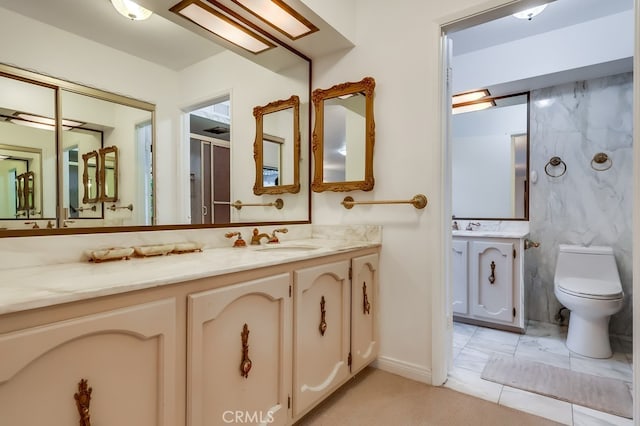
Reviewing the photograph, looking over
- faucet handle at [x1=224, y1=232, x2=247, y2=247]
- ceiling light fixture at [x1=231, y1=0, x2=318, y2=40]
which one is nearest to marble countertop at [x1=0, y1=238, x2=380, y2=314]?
faucet handle at [x1=224, y1=232, x2=247, y2=247]

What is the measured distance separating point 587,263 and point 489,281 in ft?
2.37

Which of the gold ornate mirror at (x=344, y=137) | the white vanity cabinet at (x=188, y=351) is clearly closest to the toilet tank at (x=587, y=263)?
the gold ornate mirror at (x=344, y=137)

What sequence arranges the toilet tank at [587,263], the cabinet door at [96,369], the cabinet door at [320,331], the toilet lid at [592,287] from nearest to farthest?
the cabinet door at [96,369] → the cabinet door at [320,331] → the toilet lid at [592,287] → the toilet tank at [587,263]

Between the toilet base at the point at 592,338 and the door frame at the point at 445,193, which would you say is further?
the toilet base at the point at 592,338

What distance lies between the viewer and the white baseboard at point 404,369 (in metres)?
1.88

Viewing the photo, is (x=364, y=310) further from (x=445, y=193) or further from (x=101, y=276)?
(x=101, y=276)

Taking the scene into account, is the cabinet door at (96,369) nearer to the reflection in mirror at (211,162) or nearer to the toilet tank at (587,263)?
the reflection in mirror at (211,162)

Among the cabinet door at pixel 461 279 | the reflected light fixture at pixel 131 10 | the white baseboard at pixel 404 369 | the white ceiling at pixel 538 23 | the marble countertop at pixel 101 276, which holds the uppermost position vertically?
the white ceiling at pixel 538 23

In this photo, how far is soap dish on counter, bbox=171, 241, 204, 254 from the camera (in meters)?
1.44

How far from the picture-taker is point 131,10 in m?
1.37

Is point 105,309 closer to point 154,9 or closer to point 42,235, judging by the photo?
point 42,235

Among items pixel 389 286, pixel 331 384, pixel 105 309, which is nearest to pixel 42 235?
pixel 105 309

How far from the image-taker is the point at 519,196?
296cm

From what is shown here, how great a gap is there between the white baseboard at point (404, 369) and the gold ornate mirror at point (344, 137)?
1.10 metres
